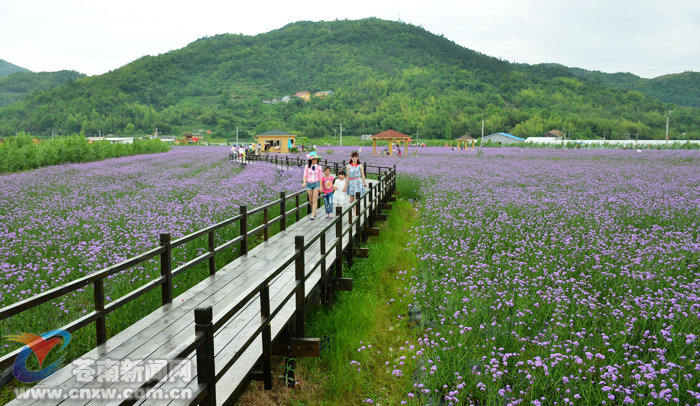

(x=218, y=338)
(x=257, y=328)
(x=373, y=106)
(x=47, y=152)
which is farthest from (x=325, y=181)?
(x=373, y=106)

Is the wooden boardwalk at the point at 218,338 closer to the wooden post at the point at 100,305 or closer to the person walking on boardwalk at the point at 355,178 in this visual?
the wooden post at the point at 100,305

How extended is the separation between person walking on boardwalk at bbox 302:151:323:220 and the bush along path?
292 cm

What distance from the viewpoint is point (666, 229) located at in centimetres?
942

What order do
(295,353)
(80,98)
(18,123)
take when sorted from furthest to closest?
(80,98) → (18,123) → (295,353)

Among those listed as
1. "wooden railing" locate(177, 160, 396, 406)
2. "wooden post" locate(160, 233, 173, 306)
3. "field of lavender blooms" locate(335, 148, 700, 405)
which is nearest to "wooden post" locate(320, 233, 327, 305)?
"wooden railing" locate(177, 160, 396, 406)

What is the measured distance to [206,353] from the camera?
2.99 m

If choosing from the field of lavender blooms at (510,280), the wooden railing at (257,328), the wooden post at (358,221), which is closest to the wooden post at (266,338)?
the wooden railing at (257,328)

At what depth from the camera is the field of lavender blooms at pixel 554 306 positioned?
13.2 feet

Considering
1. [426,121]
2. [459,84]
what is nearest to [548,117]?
[426,121]

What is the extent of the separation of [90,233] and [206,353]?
7.36 metres

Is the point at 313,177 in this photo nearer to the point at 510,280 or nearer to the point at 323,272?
the point at 323,272

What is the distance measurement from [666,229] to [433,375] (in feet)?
25.8

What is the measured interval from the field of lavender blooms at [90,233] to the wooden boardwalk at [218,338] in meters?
0.78

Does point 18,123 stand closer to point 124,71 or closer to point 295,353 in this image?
point 124,71
